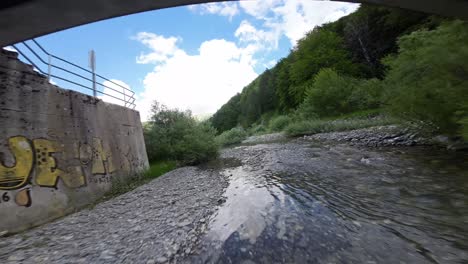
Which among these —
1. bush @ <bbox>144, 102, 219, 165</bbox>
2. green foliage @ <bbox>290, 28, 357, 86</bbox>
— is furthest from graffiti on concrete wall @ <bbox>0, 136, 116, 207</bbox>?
green foliage @ <bbox>290, 28, 357, 86</bbox>

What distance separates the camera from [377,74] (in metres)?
33.4

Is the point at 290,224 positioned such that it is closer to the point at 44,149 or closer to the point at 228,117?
the point at 44,149

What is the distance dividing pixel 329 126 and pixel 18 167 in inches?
928

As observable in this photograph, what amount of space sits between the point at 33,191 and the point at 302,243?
271 inches

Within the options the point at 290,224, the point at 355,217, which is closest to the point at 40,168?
the point at 290,224

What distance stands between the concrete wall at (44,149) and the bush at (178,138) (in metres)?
6.81

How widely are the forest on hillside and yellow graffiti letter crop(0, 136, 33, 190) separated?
436 inches

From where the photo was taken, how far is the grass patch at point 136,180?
398 inches

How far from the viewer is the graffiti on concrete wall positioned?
5957mm

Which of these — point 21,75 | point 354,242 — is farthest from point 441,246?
point 21,75

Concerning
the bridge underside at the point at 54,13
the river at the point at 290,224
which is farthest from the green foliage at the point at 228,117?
the bridge underside at the point at 54,13

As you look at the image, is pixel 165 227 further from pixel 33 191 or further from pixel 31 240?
pixel 33 191

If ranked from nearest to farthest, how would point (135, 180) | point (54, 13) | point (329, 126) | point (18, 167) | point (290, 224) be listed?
1. point (54, 13)
2. point (290, 224)
3. point (18, 167)
4. point (135, 180)
5. point (329, 126)

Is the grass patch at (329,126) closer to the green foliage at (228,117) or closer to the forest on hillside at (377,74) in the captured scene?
the forest on hillside at (377,74)
